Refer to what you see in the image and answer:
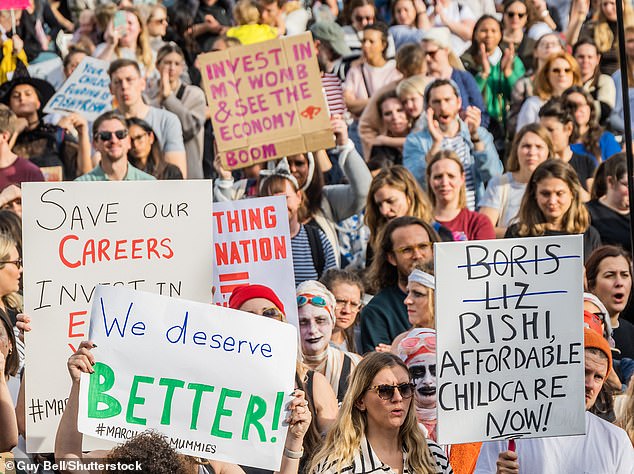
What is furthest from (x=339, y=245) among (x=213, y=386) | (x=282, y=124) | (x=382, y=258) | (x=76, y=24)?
(x=76, y=24)

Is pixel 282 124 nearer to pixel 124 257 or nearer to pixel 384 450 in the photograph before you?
pixel 124 257

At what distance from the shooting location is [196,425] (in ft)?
17.5

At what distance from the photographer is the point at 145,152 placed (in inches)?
365

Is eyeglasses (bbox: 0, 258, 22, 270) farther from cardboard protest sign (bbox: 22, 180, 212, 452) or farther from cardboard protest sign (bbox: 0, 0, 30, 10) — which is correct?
cardboard protest sign (bbox: 0, 0, 30, 10)

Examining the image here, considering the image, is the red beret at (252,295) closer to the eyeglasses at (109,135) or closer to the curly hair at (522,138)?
the eyeglasses at (109,135)

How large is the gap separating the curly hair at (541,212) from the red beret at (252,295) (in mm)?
2026

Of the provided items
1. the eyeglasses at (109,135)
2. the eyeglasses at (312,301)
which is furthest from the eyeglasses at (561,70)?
the eyeglasses at (312,301)

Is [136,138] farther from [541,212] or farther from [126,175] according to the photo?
[541,212]

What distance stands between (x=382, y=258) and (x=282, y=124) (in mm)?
1530

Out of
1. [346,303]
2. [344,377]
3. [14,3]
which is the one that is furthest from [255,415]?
[14,3]

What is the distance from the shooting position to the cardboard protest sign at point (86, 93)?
988 cm

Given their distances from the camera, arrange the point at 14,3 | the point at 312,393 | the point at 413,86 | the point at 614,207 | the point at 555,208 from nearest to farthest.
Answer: the point at 312,393, the point at 555,208, the point at 614,207, the point at 413,86, the point at 14,3

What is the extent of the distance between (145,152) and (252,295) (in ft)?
9.88

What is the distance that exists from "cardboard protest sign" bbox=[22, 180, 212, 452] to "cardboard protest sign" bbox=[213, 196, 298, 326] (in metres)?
0.71
